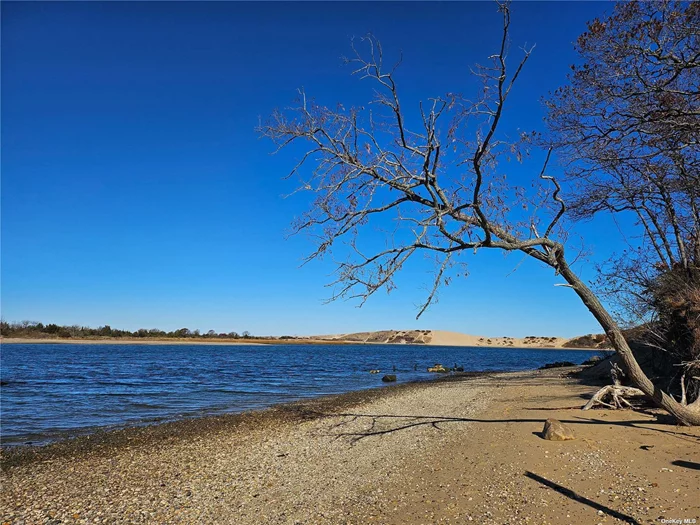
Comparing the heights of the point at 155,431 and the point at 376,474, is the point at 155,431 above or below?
below

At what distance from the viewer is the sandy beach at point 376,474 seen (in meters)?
5.93

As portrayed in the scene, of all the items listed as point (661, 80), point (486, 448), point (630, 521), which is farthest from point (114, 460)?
point (661, 80)

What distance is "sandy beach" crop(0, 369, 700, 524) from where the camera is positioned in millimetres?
5926

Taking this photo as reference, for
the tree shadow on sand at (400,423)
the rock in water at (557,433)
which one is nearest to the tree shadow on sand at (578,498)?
the rock in water at (557,433)

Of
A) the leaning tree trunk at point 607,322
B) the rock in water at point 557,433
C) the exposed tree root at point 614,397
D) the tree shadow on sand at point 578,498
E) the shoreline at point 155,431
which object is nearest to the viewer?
the tree shadow on sand at point 578,498

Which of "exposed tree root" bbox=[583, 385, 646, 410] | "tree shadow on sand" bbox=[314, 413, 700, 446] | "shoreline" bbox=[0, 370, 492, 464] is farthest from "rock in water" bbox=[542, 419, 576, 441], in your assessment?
"shoreline" bbox=[0, 370, 492, 464]

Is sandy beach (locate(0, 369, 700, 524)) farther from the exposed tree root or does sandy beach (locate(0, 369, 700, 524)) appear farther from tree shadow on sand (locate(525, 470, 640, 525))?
the exposed tree root

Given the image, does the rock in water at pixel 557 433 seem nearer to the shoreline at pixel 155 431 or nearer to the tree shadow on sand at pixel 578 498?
the tree shadow on sand at pixel 578 498

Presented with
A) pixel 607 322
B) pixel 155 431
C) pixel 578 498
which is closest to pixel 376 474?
pixel 578 498

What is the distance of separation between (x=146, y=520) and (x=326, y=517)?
8.28 ft

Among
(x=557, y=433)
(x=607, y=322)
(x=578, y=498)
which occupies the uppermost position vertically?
(x=607, y=322)

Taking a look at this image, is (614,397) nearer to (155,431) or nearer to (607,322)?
(607,322)

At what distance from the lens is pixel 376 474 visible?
306 inches

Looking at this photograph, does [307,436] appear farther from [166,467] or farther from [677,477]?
[677,477]
